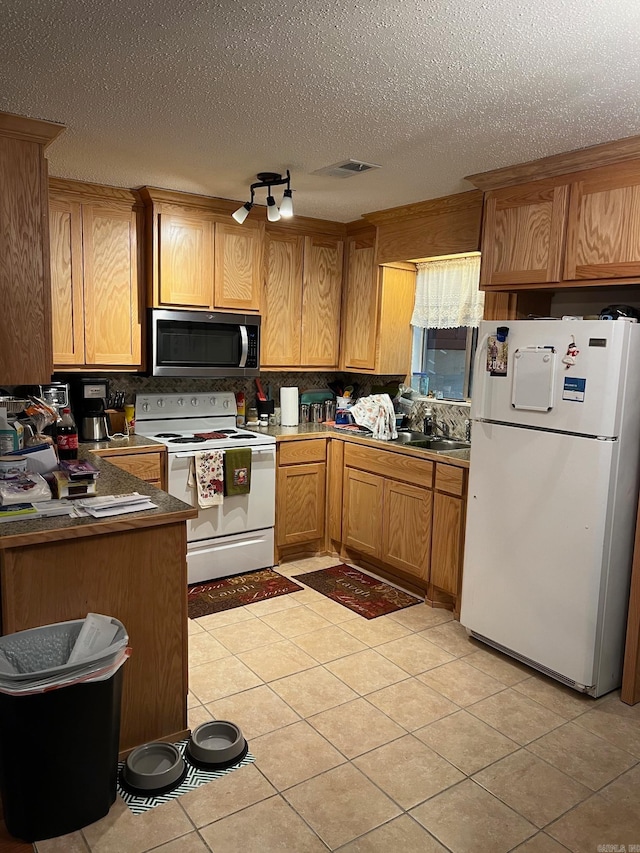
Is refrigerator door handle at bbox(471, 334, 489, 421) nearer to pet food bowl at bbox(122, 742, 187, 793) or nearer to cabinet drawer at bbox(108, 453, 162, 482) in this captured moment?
cabinet drawer at bbox(108, 453, 162, 482)

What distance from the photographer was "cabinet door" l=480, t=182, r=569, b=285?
296cm

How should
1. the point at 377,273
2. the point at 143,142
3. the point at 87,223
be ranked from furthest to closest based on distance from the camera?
the point at 377,273, the point at 87,223, the point at 143,142

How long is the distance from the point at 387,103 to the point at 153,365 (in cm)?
224

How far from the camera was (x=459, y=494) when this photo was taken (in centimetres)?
350

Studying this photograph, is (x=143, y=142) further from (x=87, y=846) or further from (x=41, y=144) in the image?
(x=87, y=846)

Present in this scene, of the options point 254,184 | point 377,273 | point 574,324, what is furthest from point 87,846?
point 377,273

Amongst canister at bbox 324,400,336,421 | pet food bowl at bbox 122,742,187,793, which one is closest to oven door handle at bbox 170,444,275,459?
canister at bbox 324,400,336,421

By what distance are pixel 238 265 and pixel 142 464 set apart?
4.78 ft

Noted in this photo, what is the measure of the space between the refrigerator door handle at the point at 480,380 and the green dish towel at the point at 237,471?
1.50 m

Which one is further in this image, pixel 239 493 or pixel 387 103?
pixel 239 493

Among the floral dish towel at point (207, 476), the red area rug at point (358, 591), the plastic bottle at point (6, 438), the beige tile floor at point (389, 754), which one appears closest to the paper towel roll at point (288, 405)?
the floral dish towel at point (207, 476)

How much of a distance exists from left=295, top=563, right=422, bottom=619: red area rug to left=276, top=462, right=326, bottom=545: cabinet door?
282mm

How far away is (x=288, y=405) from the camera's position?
4.64m

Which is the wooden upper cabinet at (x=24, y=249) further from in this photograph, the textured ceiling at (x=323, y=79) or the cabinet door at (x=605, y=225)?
the cabinet door at (x=605, y=225)
